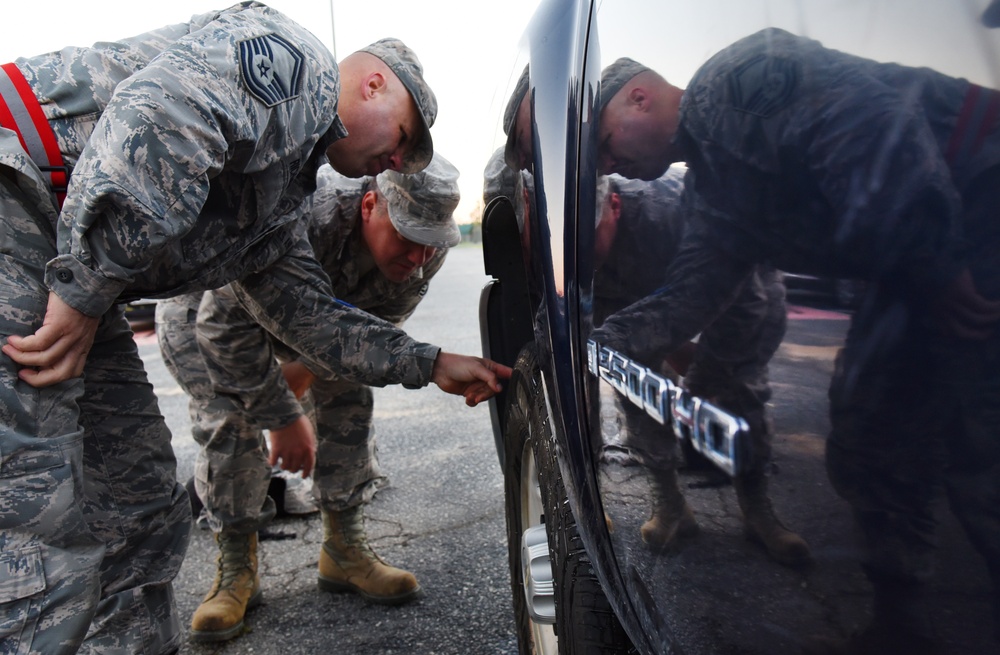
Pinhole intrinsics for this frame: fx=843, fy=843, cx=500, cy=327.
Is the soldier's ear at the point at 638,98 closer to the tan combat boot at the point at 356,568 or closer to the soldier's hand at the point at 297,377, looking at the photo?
the tan combat boot at the point at 356,568

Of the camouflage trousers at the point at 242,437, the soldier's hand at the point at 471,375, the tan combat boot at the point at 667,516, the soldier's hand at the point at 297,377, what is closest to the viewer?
the tan combat boot at the point at 667,516

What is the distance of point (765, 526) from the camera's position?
2.24ft

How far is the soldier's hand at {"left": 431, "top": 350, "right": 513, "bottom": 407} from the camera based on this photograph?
5.70 feet

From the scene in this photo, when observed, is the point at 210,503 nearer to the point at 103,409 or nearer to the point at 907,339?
the point at 103,409

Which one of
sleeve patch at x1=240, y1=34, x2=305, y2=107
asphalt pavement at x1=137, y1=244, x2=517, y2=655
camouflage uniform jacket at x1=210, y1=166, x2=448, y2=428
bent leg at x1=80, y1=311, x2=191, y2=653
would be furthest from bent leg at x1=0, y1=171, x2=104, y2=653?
camouflage uniform jacket at x1=210, y1=166, x2=448, y2=428

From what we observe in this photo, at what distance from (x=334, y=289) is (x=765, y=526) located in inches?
82.6

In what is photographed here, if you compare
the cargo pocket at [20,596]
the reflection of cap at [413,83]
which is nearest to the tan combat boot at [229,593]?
the cargo pocket at [20,596]

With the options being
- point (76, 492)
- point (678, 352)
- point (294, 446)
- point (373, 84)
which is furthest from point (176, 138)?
point (294, 446)

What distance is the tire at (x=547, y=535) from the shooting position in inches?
42.1

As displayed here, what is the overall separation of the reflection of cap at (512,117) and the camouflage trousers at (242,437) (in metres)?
1.24

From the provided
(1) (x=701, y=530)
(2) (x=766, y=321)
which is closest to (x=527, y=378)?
(1) (x=701, y=530)

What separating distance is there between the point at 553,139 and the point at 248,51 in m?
0.56

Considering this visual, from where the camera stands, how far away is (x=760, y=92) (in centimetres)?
67

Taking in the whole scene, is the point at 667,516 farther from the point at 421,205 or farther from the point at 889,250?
the point at 421,205
